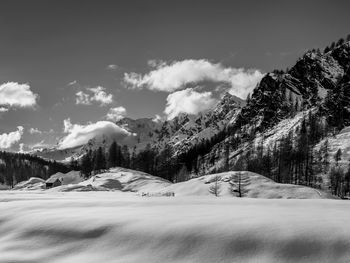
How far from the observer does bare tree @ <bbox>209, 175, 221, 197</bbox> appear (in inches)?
1985

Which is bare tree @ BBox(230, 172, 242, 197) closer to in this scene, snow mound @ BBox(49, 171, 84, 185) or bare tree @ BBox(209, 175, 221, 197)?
bare tree @ BBox(209, 175, 221, 197)

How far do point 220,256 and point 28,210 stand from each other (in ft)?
27.9

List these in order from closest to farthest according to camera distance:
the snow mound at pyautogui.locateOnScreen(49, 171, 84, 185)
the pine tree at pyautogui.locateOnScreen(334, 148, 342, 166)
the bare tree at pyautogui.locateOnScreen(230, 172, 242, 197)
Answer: the bare tree at pyautogui.locateOnScreen(230, 172, 242, 197) < the pine tree at pyautogui.locateOnScreen(334, 148, 342, 166) < the snow mound at pyautogui.locateOnScreen(49, 171, 84, 185)

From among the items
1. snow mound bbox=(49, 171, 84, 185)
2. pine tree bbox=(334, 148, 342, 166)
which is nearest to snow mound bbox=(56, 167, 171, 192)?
snow mound bbox=(49, 171, 84, 185)

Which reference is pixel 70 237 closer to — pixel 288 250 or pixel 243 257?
pixel 243 257

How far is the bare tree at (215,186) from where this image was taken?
1985 inches

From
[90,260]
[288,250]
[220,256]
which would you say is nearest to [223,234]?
[220,256]

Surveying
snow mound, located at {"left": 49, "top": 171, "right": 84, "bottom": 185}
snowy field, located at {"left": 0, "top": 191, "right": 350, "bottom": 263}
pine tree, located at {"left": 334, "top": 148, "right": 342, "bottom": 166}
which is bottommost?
snow mound, located at {"left": 49, "top": 171, "right": 84, "bottom": 185}

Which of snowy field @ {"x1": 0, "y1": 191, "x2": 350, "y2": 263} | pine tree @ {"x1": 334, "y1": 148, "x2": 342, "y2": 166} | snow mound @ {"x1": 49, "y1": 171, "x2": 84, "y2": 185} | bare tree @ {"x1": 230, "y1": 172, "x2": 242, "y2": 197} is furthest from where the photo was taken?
snow mound @ {"x1": 49, "y1": 171, "x2": 84, "y2": 185}

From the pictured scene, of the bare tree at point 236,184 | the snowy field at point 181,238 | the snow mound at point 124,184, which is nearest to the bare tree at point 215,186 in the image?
the bare tree at point 236,184

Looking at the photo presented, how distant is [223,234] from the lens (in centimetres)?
790

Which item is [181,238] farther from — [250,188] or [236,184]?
[236,184]

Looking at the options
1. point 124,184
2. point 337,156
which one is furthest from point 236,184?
point 337,156

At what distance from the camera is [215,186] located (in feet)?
172
